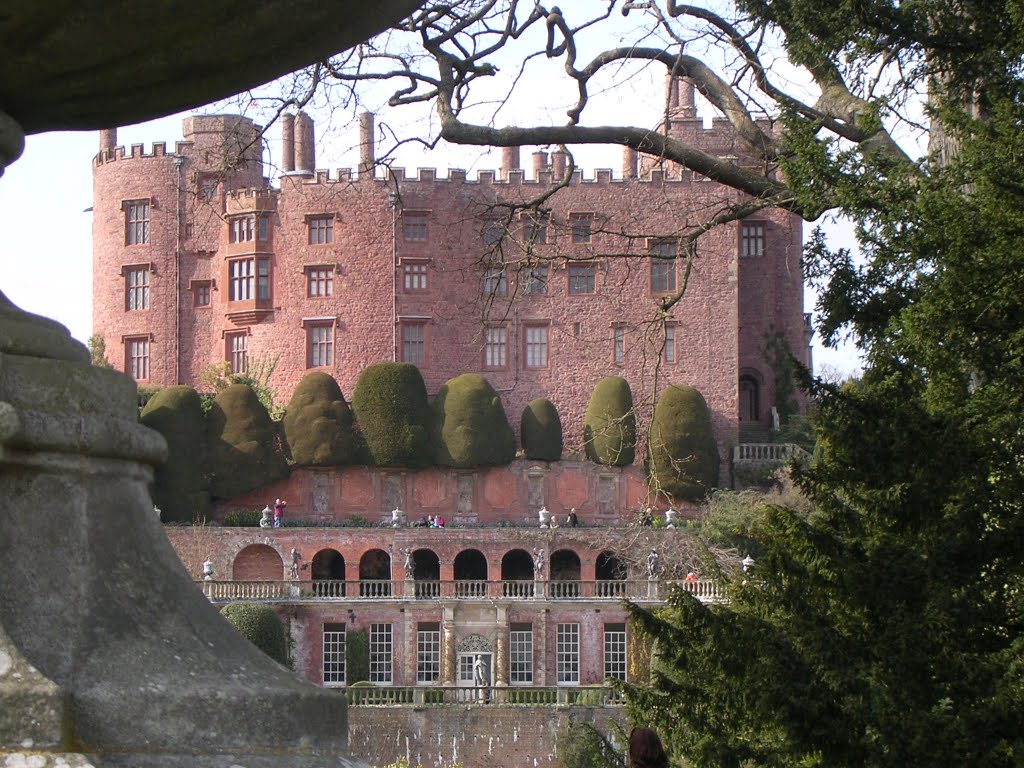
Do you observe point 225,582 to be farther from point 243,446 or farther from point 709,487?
point 709,487

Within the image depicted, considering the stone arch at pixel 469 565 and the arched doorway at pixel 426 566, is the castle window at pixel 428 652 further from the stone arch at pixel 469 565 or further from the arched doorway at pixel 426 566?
the stone arch at pixel 469 565

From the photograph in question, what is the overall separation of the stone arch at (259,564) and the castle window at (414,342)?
27.7ft

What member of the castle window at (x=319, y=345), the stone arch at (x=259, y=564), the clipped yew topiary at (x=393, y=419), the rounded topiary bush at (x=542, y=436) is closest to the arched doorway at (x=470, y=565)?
the clipped yew topiary at (x=393, y=419)

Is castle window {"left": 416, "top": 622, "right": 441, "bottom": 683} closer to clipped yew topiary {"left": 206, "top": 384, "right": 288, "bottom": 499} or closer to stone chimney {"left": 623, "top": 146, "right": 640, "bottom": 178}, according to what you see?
clipped yew topiary {"left": 206, "top": 384, "right": 288, "bottom": 499}

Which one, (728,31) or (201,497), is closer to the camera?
(728,31)

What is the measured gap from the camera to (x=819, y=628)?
21.5 ft

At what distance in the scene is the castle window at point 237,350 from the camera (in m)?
56.5

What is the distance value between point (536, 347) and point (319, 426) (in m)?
7.71

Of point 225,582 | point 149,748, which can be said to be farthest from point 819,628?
point 225,582

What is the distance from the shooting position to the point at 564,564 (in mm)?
52250

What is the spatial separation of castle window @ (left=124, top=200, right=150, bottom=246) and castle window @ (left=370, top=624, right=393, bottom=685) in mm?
17657

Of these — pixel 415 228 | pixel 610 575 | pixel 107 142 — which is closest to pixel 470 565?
pixel 610 575

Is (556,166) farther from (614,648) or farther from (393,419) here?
(614,648)

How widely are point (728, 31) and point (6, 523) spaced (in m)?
7.69
